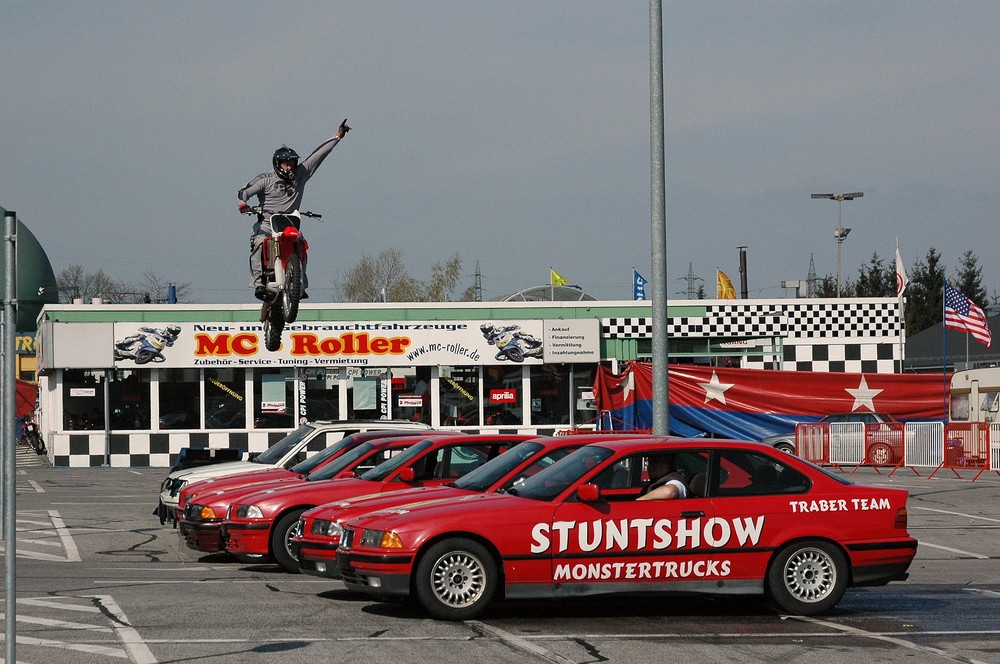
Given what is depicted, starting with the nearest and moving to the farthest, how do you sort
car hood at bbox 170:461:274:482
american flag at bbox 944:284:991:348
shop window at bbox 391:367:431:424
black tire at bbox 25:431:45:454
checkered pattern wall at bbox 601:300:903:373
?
car hood at bbox 170:461:274:482 < american flag at bbox 944:284:991:348 < shop window at bbox 391:367:431:424 < checkered pattern wall at bbox 601:300:903:373 < black tire at bbox 25:431:45:454

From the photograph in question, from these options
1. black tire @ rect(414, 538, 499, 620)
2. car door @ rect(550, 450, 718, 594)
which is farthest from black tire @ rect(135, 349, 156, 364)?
car door @ rect(550, 450, 718, 594)

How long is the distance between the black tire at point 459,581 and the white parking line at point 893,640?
257cm

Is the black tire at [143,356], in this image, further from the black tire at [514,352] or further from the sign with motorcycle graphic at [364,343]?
the black tire at [514,352]

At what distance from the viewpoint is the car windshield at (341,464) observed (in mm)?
14250

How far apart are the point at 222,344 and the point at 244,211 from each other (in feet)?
61.2

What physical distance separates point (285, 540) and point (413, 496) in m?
2.70

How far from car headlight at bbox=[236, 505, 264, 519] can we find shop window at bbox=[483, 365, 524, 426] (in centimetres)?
1997

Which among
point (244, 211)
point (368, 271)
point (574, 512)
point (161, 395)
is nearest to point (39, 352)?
point (161, 395)

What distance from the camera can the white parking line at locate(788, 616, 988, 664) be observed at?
325 inches

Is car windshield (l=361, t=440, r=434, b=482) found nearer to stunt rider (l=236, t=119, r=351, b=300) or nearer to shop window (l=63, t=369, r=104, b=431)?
stunt rider (l=236, t=119, r=351, b=300)

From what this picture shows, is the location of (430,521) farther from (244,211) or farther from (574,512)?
(244,211)

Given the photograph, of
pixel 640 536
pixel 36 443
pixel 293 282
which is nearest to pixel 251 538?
pixel 293 282

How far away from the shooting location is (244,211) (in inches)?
554

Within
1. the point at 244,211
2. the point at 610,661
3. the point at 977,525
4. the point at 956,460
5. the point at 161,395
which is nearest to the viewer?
the point at 610,661
